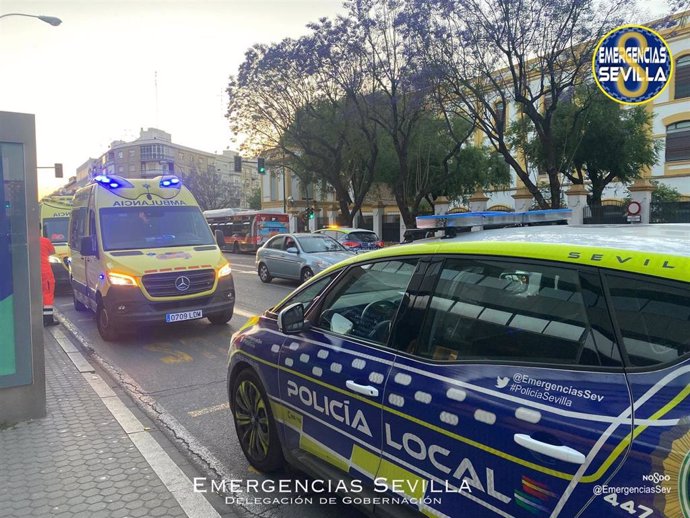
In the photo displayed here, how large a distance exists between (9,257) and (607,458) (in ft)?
15.9

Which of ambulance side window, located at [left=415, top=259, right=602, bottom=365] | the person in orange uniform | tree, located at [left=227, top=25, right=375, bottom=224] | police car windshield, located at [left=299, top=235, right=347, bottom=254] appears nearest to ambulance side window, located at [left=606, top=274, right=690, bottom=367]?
ambulance side window, located at [left=415, top=259, right=602, bottom=365]

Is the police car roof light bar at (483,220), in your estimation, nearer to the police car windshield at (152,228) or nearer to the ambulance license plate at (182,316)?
the ambulance license plate at (182,316)

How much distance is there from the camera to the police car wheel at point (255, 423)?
3439mm

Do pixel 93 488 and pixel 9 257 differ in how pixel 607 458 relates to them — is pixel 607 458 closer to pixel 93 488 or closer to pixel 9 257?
pixel 93 488

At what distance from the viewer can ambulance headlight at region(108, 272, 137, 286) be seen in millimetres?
7359

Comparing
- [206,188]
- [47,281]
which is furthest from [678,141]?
[206,188]

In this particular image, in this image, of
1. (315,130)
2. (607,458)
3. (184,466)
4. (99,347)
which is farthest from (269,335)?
(315,130)

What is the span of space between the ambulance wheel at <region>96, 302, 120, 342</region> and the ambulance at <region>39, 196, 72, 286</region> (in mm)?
5845

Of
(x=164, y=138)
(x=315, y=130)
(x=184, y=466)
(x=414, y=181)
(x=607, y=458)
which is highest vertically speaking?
(x=164, y=138)

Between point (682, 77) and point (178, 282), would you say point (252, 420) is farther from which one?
point (682, 77)

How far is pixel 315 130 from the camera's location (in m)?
26.1

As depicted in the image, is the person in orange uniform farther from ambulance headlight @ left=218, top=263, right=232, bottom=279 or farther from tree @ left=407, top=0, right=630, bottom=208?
tree @ left=407, top=0, right=630, bottom=208

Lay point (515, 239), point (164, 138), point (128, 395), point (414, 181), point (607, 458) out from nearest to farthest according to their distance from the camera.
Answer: point (607, 458) < point (515, 239) < point (128, 395) < point (414, 181) < point (164, 138)

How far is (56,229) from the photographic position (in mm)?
14227
